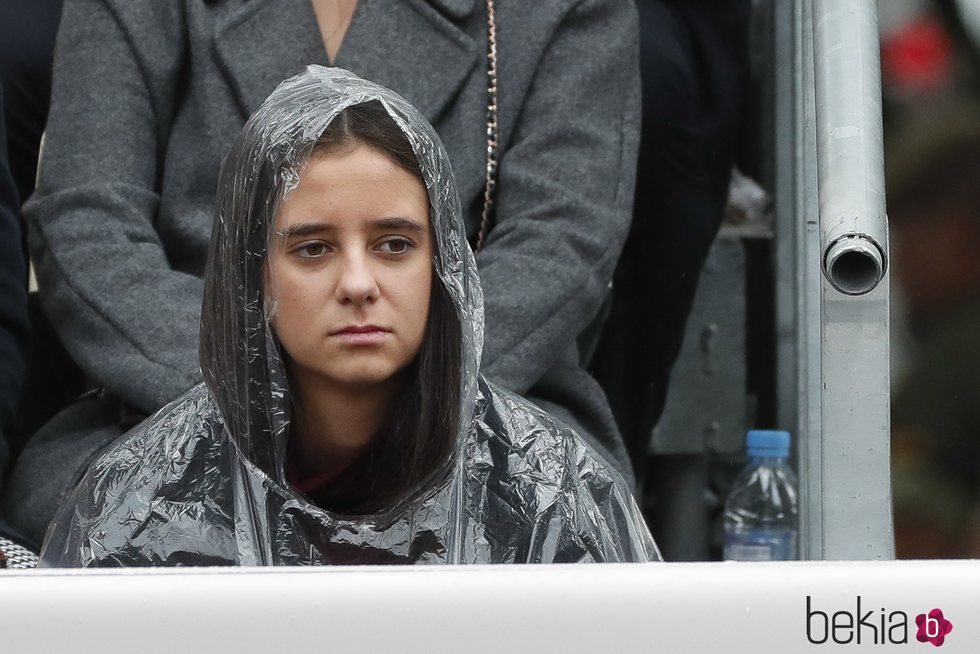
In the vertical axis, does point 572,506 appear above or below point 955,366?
below

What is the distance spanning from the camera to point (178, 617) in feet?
3.76

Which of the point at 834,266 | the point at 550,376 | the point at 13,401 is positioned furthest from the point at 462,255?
the point at 13,401

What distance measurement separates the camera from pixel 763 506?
8.67 ft

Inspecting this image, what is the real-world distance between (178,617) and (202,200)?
130 cm

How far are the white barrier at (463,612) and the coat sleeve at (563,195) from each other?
107cm

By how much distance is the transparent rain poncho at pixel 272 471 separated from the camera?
5.69 ft

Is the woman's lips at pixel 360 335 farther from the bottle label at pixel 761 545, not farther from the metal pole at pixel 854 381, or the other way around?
the bottle label at pixel 761 545

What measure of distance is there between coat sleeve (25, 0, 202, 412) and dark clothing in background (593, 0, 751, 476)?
0.78 metres

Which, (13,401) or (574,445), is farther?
(13,401)

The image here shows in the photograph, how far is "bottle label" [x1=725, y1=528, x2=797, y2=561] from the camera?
2.64 meters

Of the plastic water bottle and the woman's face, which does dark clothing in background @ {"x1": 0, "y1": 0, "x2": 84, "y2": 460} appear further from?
the plastic water bottle

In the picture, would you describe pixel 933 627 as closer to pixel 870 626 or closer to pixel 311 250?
pixel 870 626

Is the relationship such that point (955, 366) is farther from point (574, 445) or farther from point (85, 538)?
point (85, 538)

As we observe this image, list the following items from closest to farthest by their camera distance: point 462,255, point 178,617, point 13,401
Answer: point 178,617 → point 462,255 → point 13,401
